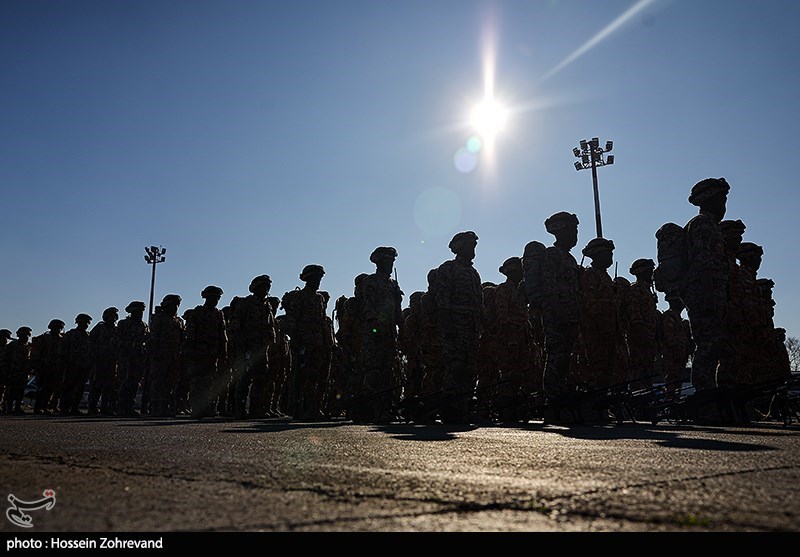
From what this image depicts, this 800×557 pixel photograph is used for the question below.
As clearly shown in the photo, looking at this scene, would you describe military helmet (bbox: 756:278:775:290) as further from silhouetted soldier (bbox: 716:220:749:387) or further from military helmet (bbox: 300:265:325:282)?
military helmet (bbox: 300:265:325:282)

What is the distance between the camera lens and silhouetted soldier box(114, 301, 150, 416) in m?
17.8

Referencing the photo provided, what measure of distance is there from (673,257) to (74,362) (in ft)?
62.6

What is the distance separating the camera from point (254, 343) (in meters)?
13.7

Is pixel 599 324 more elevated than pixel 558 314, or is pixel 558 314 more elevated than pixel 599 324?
pixel 599 324

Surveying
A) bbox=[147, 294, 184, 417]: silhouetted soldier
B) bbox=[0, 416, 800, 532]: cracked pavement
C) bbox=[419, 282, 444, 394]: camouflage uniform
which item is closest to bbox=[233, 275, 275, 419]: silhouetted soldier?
bbox=[147, 294, 184, 417]: silhouetted soldier

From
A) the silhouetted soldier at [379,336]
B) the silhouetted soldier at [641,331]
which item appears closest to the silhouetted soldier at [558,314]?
the silhouetted soldier at [379,336]

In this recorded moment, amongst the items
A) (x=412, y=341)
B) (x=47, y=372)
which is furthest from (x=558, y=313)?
(x=47, y=372)

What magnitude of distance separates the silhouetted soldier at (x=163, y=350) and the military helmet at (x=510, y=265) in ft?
30.1

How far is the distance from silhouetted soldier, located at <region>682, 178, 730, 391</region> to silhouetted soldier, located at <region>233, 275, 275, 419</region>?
9145 mm

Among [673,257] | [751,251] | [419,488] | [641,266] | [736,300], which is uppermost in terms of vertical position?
[641,266]

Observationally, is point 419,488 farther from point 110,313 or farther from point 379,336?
point 110,313

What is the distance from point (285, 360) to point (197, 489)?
606 inches
